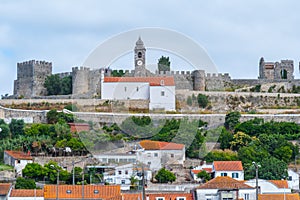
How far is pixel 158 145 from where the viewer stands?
46562 mm

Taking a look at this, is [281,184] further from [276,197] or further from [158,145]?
[158,145]

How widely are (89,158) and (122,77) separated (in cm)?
1129

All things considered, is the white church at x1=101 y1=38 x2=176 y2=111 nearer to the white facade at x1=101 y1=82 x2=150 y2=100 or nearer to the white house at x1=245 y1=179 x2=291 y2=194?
the white facade at x1=101 y1=82 x2=150 y2=100

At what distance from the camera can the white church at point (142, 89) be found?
54312 mm

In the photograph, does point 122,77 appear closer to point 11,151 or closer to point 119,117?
point 119,117

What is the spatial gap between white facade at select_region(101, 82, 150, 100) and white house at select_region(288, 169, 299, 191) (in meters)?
12.9

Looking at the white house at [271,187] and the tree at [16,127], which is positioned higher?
the tree at [16,127]

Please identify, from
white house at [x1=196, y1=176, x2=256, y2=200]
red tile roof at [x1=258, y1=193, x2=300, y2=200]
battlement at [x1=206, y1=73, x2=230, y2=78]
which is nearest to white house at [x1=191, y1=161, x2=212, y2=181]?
white house at [x1=196, y1=176, x2=256, y2=200]

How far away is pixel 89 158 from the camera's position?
1828 inches

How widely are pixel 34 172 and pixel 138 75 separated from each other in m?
16.6

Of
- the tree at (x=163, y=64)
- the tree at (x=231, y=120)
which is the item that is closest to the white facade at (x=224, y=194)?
the tree at (x=231, y=120)

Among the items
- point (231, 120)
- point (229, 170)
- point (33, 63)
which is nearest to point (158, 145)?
point (229, 170)

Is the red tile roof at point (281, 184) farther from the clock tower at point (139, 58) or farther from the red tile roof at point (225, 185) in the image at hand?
the clock tower at point (139, 58)

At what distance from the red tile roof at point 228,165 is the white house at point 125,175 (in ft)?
9.98
